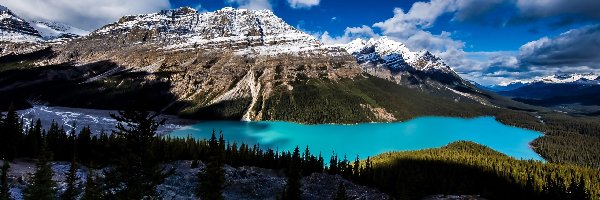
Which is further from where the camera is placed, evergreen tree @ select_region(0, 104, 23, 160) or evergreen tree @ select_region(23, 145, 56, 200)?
evergreen tree @ select_region(0, 104, 23, 160)

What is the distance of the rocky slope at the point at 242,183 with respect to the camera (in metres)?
84.4

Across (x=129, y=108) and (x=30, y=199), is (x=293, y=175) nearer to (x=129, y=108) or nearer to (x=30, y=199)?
(x=30, y=199)

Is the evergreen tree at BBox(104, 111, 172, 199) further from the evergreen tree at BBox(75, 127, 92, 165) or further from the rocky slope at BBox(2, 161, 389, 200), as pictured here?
the evergreen tree at BBox(75, 127, 92, 165)

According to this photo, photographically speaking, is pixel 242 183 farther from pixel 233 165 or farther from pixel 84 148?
pixel 84 148

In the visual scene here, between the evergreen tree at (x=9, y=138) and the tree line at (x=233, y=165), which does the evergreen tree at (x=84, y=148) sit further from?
the evergreen tree at (x=9, y=138)

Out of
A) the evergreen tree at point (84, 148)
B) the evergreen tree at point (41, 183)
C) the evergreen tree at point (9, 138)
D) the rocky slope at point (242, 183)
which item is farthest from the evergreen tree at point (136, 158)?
the evergreen tree at point (84, 148)

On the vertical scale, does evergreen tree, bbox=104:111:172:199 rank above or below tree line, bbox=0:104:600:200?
above

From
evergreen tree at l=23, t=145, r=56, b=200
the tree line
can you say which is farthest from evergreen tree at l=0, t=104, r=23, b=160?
evergreen tree at l=23, t=145, r=56, b=200

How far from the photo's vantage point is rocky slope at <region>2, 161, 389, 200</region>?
84.4 m

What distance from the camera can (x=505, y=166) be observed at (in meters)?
163

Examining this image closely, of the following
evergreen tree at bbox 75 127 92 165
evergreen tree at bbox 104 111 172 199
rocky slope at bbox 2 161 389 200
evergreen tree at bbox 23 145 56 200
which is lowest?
rocky slope at bbox 2 161 389 200

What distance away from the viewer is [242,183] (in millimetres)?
98375

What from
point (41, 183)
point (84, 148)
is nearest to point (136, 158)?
point (41, 183)

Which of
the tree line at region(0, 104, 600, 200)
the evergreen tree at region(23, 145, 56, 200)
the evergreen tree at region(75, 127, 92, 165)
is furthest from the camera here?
the evergreen tree at region(75, 127, 92, 165)
